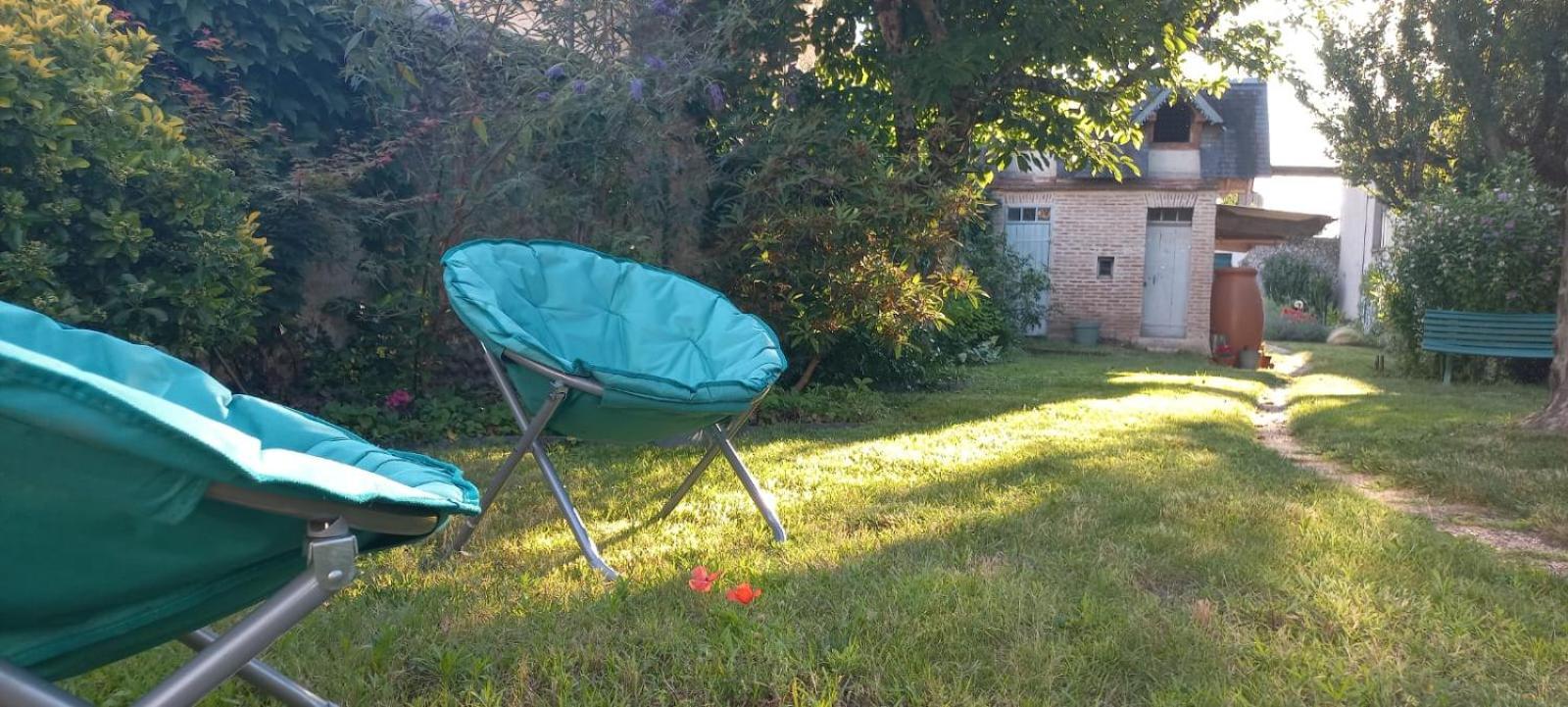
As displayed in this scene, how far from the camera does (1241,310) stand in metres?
12.7

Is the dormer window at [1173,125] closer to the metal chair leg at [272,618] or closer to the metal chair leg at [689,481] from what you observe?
the metal chair leg at [689,481]

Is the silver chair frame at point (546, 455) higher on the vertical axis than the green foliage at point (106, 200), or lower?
lower

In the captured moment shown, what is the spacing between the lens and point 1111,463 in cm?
413

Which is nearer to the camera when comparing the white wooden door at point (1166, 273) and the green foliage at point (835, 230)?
the green foliage at point (835, 230)

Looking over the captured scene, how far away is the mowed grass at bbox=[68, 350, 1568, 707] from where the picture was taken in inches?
73.7

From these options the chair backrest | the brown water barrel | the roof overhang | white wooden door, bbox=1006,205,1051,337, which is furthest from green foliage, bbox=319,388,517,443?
the roof overhang

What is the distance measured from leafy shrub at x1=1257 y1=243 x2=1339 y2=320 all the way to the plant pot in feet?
34.2

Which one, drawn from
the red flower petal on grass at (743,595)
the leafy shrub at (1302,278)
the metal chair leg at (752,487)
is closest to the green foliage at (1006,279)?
the metal chair leg at (752,487)

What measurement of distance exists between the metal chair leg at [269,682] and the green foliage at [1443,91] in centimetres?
1080

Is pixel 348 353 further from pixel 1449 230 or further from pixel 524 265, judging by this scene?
pixel 1449 230

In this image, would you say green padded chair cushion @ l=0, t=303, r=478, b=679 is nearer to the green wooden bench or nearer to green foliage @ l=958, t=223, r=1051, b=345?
the green wooden bench

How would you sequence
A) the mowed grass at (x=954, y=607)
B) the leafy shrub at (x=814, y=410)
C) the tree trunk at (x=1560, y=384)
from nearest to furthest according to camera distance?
1. the mowed grass at (x=954, y=607)
2. the tree trunk at (x=1560, y=384)
3. the leafy shrub at (x=814, y=410)

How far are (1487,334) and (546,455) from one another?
9.53 meters

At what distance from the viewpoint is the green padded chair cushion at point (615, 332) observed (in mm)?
2451
